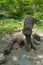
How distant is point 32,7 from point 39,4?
423mm

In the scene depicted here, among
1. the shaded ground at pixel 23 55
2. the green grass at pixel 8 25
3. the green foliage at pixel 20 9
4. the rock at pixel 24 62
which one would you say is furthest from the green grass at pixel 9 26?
the rock at pixel 24 62

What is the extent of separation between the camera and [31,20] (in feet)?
15.2

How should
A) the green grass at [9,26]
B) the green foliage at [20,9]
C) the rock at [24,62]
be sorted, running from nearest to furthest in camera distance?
1. the rock at [24,62]
2. the green grass at [9,26]
3. the green foliage at [20,9]

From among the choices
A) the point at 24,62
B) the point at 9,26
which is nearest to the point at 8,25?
the point at 9,26

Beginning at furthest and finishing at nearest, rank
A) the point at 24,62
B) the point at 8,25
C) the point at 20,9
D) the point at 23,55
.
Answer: the point at 20,9
the point at 8,25
the point at 23,55
the point at 24,62

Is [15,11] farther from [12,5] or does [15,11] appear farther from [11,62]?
[11,62]

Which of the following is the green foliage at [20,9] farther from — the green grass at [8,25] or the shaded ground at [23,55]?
the shaded ground at [23,55]

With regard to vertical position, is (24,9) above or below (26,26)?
below

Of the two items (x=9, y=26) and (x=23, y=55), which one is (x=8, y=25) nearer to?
(x=9, y=26)

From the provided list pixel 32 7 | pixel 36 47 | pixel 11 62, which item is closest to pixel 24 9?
pixel 32 7

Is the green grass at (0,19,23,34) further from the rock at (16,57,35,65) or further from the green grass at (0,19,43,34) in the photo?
the rock at (16,57,35,65)

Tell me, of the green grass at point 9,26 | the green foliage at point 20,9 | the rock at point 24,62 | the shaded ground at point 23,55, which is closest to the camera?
the rock at point 24,62

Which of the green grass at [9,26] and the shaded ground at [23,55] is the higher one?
the shaded ground at [23,55]

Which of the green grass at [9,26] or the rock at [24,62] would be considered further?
the green grass at [9,26]
